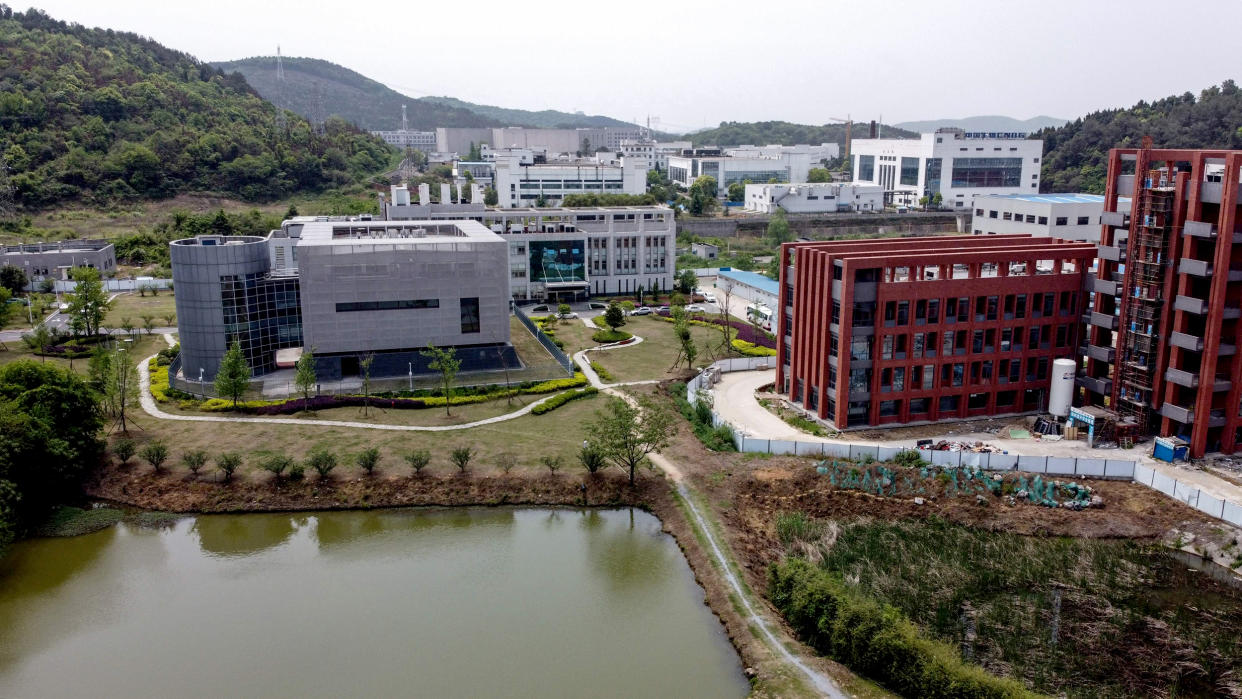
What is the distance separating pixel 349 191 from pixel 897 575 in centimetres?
9168

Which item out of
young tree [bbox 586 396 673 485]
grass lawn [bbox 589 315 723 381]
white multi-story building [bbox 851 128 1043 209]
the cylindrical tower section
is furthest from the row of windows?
white multi-story building [bbox 851 128 1043 209]

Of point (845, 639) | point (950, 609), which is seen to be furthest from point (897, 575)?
point (845, 639)

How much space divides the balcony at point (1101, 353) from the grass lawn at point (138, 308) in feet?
163

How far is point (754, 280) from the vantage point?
63.3 metres

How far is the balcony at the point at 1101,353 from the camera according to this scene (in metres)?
33.2

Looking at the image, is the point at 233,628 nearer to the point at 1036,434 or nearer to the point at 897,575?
the point at 897,575

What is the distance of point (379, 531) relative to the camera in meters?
28.2

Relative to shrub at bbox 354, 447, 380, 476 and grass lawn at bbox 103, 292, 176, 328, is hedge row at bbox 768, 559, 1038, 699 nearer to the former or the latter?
shrub at bbox 354, 447, 380, 476

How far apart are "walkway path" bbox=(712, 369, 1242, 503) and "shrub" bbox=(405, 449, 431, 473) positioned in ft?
38.7

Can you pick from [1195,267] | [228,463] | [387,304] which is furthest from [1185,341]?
[228,463]

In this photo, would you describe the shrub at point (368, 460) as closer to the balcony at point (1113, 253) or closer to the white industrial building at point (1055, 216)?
the balcony at point (1113, 253)

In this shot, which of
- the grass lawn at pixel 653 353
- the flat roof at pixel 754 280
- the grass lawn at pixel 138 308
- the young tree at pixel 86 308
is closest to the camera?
the grass lawn at pixel 653 353

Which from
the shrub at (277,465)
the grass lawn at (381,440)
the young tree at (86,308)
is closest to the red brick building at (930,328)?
the grass lawn at (381,440)

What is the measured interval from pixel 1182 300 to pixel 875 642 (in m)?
19.1
